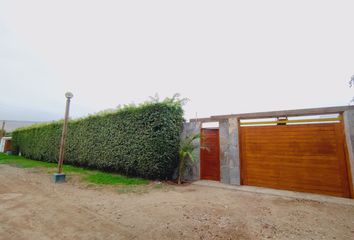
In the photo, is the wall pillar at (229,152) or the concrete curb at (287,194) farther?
the wall pillar at (229,152)

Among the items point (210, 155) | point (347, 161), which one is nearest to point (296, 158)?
point (347, 161)

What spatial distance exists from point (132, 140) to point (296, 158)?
5.75 meters

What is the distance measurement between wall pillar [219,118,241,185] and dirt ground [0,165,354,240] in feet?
3.67

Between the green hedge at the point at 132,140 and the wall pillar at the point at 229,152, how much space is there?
5.79 ft

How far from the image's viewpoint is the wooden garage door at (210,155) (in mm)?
6016

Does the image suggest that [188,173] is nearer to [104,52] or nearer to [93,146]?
[93,146]

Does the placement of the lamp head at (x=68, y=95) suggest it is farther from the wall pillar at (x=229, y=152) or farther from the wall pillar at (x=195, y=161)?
the wall pillar at (x=229, y=152)

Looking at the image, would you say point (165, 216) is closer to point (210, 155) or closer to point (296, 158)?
point (210, 155)

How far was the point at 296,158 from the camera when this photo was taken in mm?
4648

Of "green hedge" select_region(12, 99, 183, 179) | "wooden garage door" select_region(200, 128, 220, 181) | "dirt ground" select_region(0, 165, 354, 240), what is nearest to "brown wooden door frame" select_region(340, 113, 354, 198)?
"dirt ground" select_region(0, 165, 354, 240)

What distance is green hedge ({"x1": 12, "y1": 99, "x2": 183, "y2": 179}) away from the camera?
580 centimetres

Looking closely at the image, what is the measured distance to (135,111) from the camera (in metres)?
6.54

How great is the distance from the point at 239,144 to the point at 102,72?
8629 millimetres

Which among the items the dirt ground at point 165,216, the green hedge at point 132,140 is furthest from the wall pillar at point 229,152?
the green hedge at point 132,140
